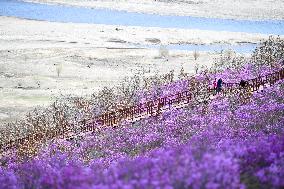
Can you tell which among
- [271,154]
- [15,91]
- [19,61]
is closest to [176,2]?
[19,61]

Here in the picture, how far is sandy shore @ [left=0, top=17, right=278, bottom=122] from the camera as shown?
1469 inches

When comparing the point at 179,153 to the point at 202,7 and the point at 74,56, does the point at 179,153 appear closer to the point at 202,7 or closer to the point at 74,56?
the point at 74,56

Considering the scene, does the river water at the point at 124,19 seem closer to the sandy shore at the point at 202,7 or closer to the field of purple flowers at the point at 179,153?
the sandy shore at the point at 202,7

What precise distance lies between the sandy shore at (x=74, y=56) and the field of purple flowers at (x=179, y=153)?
1467cm

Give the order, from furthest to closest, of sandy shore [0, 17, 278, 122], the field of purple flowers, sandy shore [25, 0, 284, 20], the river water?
sandy shore [25, 0, 284, 20], the river water, sandy shore [0, 17, 278, 122], the field of purple flowers

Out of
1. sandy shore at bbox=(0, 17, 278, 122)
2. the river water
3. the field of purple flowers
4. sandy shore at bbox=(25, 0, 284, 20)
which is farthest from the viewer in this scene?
sandy shore at bbox=(25, 0, 284, 20)

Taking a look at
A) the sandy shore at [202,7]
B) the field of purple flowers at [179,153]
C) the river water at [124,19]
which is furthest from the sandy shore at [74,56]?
the sandy shore at [202,7]

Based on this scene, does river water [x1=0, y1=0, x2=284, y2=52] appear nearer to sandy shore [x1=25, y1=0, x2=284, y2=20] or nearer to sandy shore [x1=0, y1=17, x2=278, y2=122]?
sandy shore [x1=25, y1=0, x2=284, y2=20]

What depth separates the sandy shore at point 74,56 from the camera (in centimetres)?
3731

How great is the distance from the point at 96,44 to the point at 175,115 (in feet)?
142

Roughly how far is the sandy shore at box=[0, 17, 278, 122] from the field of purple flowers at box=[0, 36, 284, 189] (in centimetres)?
1467

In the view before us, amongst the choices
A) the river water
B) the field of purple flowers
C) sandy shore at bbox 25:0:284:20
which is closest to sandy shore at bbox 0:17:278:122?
the river water

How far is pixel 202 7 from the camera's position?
4139 inches

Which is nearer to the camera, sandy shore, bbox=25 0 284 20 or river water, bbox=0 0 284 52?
river water, bbox=0 0 284 52
